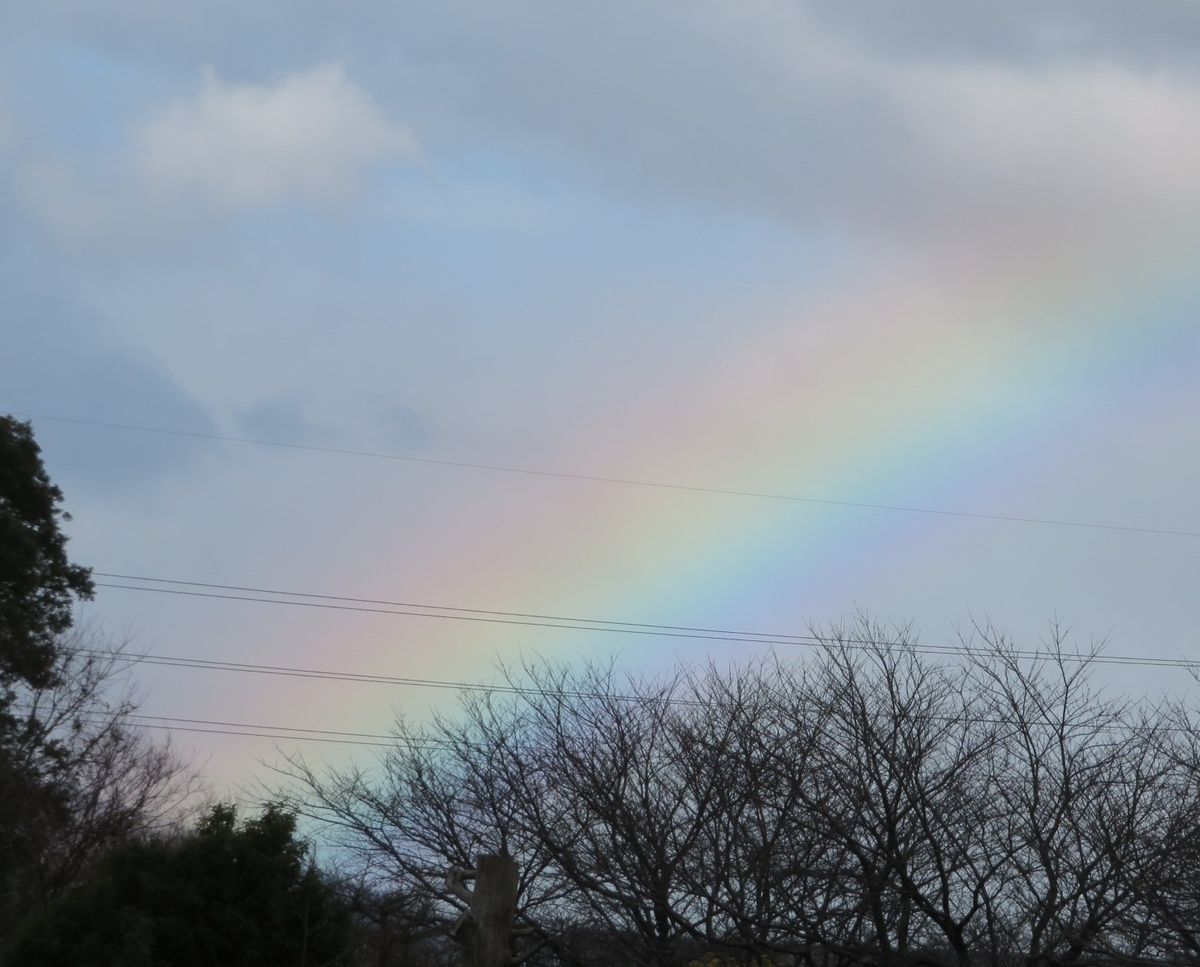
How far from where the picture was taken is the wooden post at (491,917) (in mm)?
9305

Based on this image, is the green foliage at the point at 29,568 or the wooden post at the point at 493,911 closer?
the wooden post at the point at 493,911

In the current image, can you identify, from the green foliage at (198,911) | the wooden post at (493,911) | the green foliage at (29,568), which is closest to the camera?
the wooden post at (493,911)

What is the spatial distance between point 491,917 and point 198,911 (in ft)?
16.5

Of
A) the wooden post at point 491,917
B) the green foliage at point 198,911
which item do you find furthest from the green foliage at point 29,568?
the wooden post at point 491,917

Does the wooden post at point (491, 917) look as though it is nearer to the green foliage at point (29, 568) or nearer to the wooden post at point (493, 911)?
the wooden post at point (493, 911)

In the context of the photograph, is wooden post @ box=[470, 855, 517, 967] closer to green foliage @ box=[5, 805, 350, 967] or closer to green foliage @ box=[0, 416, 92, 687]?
green foliage @ box=[5, 805, 350, 967]

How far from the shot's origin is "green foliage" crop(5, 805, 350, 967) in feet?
41.8

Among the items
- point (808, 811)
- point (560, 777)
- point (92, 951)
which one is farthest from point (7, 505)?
point (808, 811)

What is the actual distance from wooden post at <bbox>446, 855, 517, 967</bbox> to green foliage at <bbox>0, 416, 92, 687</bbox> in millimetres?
20702

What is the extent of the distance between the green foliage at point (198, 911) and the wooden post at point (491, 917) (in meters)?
3.64

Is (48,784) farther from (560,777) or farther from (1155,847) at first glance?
(1155,847)

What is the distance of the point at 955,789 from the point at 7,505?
21360 millimetres

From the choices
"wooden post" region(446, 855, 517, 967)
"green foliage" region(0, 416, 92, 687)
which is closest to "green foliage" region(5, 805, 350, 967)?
"wooden post" region(446, 855, 517, 967)

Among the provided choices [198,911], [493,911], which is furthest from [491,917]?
[198,911]
